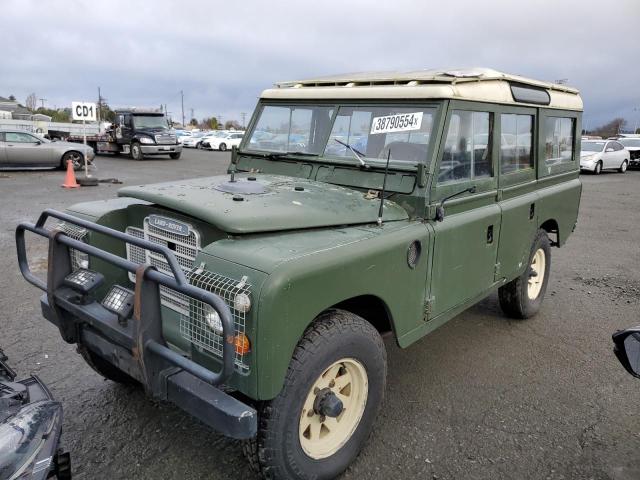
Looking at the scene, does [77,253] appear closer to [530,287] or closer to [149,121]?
[530,287]

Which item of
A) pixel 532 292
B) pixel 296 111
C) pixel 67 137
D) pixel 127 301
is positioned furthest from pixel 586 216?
pixel 67 137

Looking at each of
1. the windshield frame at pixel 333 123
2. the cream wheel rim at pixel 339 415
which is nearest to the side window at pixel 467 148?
the windshield frame at pixel 333 123

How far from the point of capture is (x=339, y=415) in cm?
281

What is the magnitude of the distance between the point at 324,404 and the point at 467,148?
208 centimetres

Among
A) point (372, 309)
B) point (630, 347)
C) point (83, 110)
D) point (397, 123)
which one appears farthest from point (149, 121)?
point (630, 347)

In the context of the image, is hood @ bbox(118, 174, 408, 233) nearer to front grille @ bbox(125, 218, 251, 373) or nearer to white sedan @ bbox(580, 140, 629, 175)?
front grille @ bbox(125, 218, 251, 373)

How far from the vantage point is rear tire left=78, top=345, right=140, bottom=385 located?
336 cm

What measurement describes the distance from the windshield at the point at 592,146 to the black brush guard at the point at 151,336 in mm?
23314

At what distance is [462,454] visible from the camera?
3018 mm

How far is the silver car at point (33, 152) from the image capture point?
17.1 meters

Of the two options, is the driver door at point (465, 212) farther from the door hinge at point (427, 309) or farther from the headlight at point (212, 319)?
the headlight at point (212, 319)

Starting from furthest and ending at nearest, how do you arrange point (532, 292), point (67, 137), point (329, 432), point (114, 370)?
point (67, 137)
point (532, 292)
point (114, 370)
point (329, 432)

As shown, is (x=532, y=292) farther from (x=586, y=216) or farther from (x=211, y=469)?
(x=586, y=216)

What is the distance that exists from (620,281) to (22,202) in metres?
11.6
